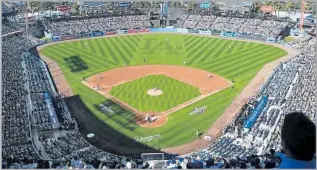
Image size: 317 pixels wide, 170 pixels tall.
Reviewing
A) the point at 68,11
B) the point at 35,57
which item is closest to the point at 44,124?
the point at 35,57

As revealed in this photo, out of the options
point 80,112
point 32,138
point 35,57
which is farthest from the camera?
point 35,57

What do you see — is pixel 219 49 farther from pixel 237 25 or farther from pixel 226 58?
pixel 237 25

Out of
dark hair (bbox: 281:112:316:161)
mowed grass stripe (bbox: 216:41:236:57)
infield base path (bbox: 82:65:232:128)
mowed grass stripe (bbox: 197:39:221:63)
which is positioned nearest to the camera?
dark hair (bbox: 281:112:316:161)

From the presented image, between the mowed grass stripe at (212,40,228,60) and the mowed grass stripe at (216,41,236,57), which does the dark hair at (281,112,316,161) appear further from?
the mowed grass stripe at (216,41,236,57)

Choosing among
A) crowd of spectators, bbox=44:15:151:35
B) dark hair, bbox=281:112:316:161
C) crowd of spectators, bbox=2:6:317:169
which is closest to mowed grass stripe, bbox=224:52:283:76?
crowd of spectators, bbox=2:6:317:169

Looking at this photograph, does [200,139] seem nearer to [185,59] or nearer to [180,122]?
[180,122]

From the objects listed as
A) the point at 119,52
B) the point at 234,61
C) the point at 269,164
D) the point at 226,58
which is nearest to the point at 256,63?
the point at 234,61

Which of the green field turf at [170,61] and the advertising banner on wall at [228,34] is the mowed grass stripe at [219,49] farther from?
the advertising banner on wall at [228,34]

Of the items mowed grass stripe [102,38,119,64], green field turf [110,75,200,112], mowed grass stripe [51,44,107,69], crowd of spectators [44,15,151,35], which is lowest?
green field turf [110,75,200,112]
